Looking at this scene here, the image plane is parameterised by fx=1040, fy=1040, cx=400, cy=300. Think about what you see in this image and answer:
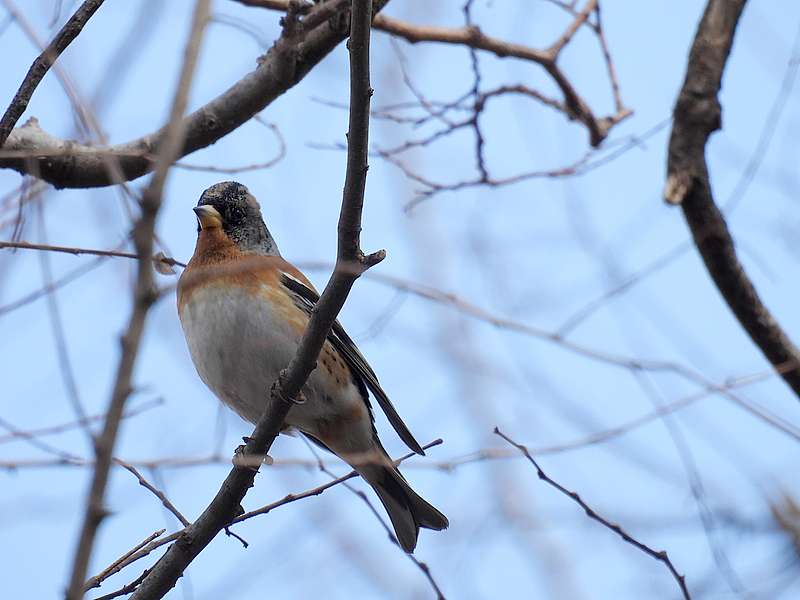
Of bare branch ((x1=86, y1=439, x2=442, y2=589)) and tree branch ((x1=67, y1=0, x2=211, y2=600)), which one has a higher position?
bare branch ((x1=86, y1=439, x2=442, y2=589))

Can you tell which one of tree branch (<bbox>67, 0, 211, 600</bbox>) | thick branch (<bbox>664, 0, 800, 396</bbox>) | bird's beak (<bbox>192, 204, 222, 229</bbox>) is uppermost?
bird's beak (<bbox>192, 204, 222, 229</bbox>)

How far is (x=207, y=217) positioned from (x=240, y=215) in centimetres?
31

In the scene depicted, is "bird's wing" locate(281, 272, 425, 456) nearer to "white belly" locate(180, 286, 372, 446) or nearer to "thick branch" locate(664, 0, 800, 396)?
"white belly" locate(180, 286, 372, 446)

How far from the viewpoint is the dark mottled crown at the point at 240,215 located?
20.8 ft

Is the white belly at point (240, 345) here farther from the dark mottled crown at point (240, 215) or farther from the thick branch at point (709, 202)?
the thick branch at point (709, 202)

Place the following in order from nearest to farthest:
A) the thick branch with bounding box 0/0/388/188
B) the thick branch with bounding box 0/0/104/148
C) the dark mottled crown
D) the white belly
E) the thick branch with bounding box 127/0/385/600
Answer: the thick branch with bounding box 127/0/385/600 → the thick branch with bounding box 0/0/104/148 → the thick branch with bounding box 0/0/388/188 → the white belly → the dark mottled crown

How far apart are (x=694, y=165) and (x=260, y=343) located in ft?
8.52

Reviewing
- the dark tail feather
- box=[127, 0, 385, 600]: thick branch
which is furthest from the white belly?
box=[127, 0, 385, 600]: thick branch

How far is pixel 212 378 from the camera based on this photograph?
18.5 feet

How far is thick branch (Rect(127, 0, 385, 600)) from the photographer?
343 centimetres

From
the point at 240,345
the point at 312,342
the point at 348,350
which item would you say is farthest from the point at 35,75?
the point at 348,350

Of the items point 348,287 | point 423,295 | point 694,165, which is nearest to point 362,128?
point 348,287

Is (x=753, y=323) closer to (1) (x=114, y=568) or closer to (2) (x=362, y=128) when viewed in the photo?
(2) (x=362, y=128)

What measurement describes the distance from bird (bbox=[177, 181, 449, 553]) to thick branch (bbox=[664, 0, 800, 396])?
6.53ft
